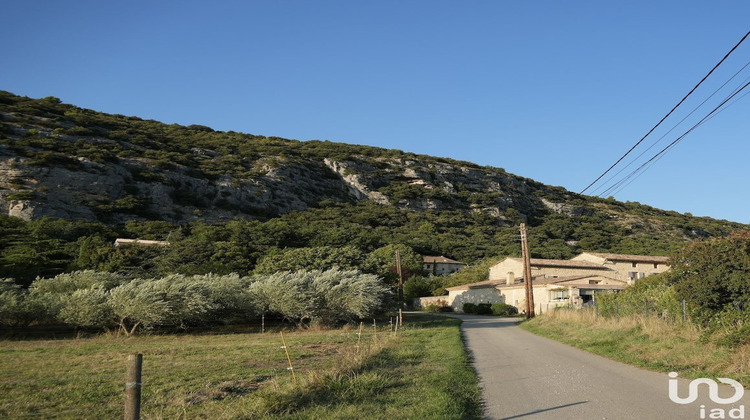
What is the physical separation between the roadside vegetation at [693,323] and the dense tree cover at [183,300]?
1290 centimetres

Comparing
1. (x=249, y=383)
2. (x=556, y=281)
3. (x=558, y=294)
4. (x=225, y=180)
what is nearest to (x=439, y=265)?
(x=556, y=281)

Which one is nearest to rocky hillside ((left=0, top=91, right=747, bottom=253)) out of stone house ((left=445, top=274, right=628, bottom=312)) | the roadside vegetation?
stone house ((left=445, top=274, right=628, bottom=312))

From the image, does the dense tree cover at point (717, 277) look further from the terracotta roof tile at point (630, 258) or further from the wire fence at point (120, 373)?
the terracotta roof tile at point (630, 258)

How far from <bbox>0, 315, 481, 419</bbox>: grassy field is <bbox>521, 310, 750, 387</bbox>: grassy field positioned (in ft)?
14.0

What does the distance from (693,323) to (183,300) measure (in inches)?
814

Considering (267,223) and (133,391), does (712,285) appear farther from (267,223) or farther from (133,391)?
(267,223)

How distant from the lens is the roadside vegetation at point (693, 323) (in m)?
11.0

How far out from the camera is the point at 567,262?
64000 millimetres

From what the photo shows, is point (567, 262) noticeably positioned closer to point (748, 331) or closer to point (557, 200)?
point (748, 331)

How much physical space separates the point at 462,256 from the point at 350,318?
6463 cm

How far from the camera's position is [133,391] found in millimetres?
5906

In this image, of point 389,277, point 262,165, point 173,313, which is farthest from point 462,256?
point 173,313

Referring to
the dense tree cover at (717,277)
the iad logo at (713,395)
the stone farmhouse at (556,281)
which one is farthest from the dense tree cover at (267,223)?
the iad logo at (713,395)

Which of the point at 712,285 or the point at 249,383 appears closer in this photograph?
the point at 249,383
